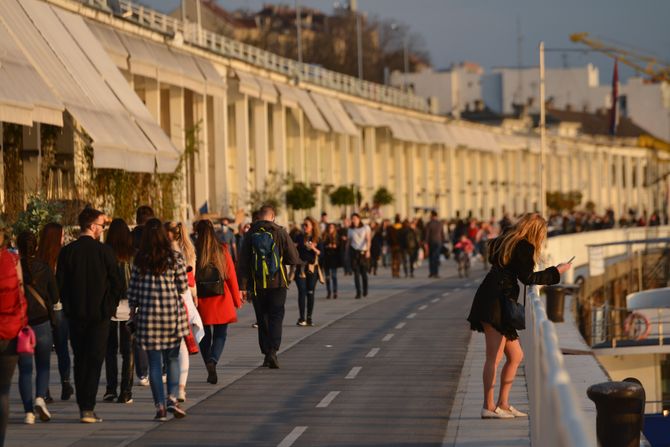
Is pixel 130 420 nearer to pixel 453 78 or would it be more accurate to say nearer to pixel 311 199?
pixel 311 199

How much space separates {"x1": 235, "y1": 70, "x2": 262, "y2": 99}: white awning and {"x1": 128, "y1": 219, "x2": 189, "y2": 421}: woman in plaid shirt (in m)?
43.8

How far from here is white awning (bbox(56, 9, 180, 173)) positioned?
3619 centimetres

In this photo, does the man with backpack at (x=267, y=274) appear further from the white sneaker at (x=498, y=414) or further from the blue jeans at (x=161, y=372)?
the white sneaker at (x=498, y=414)

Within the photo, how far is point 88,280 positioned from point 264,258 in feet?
16.7

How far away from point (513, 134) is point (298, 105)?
61.6m

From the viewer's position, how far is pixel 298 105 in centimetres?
6962

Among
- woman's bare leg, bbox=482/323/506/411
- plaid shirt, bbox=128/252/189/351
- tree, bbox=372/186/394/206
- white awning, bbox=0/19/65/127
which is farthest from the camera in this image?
tree, bbox=372/186/394/206

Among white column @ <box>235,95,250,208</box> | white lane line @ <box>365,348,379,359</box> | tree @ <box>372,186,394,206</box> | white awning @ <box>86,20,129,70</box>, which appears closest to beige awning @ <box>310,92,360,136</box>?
tree @ <box>372,186,394,206</box>

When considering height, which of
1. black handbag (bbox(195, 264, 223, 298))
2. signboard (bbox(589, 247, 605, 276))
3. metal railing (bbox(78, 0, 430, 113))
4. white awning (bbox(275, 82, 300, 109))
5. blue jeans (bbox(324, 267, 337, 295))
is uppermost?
metal railing (bbox(78, 0, 430, 113))

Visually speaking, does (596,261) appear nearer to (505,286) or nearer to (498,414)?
(498,414)

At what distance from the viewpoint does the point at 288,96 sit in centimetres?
6681

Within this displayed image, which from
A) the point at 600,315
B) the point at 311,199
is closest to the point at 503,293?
the point at 600,315

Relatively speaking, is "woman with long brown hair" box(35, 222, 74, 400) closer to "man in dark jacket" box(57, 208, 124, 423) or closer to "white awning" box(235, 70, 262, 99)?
"man in dark jacket" box(57, 208, 124, 423)

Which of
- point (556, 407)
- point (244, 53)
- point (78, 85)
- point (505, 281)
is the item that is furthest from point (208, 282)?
point (244, 53)
